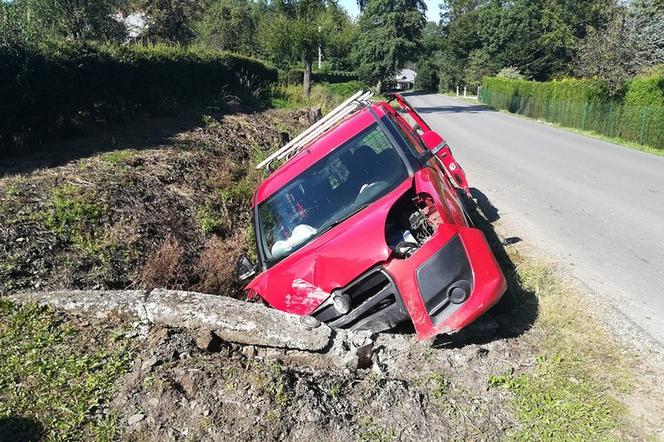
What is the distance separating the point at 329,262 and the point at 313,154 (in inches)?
66.7

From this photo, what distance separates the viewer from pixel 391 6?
178ft

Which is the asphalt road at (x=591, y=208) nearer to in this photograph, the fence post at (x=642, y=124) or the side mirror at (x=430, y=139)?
the side mirror at (x=430, y=139)

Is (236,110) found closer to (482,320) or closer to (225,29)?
(482,320)

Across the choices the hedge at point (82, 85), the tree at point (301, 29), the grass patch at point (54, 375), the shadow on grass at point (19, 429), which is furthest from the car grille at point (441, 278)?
the tree at point (301, 29)

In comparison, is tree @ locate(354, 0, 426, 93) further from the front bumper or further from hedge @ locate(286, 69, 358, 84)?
the front bumper

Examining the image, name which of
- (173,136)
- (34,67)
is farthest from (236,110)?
(34,67)

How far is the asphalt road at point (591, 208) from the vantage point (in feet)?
17.5

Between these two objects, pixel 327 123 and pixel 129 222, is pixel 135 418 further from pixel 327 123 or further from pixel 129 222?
pixel 327 123

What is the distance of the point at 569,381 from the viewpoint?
3662 mm

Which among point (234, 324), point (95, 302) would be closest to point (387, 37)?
point (95, 302)

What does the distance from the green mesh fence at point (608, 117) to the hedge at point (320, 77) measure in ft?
44.4

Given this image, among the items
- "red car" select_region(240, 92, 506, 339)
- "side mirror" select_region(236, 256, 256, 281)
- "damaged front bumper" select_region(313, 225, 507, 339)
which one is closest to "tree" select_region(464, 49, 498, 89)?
"red car" select_region(240, 92, 506, 339)

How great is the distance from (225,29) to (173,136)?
32762mm

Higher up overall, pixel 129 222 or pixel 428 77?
pixel 129 222
